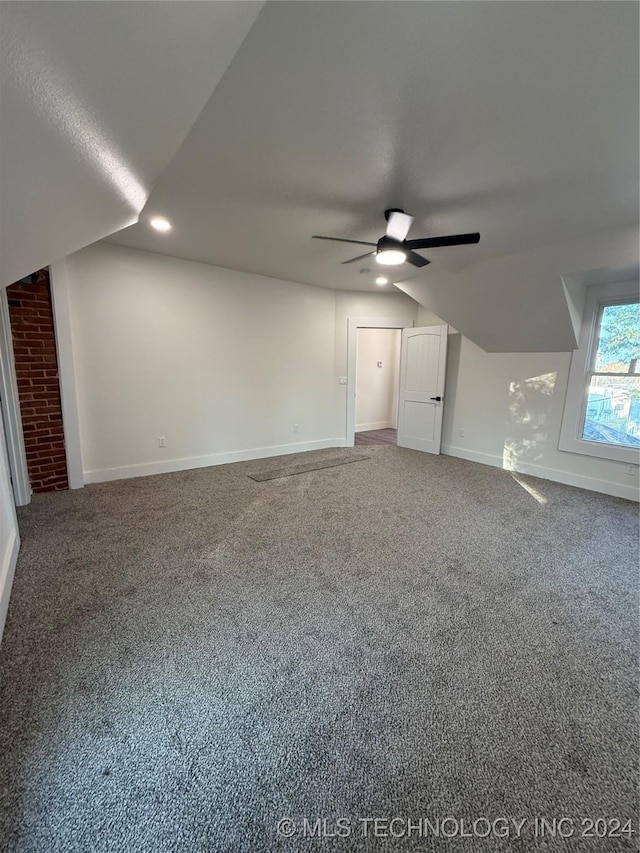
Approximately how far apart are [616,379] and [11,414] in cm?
605

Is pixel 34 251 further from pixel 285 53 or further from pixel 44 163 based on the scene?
pixel 285 53

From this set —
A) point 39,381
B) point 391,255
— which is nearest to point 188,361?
point 39,381

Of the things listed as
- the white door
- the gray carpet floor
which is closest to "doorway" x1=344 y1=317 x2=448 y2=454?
the white door

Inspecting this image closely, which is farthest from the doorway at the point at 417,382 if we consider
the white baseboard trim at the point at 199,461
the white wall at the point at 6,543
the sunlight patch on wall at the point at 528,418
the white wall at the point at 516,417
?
the white wall at the point at 6,543

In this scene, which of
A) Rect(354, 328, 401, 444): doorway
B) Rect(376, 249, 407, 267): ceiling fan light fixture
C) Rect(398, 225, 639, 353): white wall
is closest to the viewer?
Rect(376, 249, 407, 267): ceiling fan light fixture

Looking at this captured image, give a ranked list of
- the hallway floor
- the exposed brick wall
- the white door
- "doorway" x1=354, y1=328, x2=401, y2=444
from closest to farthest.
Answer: the exposed brick wall → the white door → the hallway floor → "doorway" x1=354, y1=328, x2=401, y2=444

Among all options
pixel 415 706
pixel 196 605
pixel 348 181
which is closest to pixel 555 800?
pixel 415 706

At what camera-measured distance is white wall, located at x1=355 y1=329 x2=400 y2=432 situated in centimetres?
696

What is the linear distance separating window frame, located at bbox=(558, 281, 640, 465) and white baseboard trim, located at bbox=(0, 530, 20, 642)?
518 cm

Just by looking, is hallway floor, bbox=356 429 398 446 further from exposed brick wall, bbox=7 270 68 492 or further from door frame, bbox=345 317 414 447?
exposed brick wall, bbox=7 270 68 492

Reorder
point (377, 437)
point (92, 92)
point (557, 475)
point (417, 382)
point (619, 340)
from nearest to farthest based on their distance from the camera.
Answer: point (92, 92) < point (619, 340) < point (557, 475) < point (417, 382) < point (377, 437)

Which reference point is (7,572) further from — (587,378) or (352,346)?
(587,378)

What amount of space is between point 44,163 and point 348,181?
1681 millimetres

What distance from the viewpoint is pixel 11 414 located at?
309 cm
